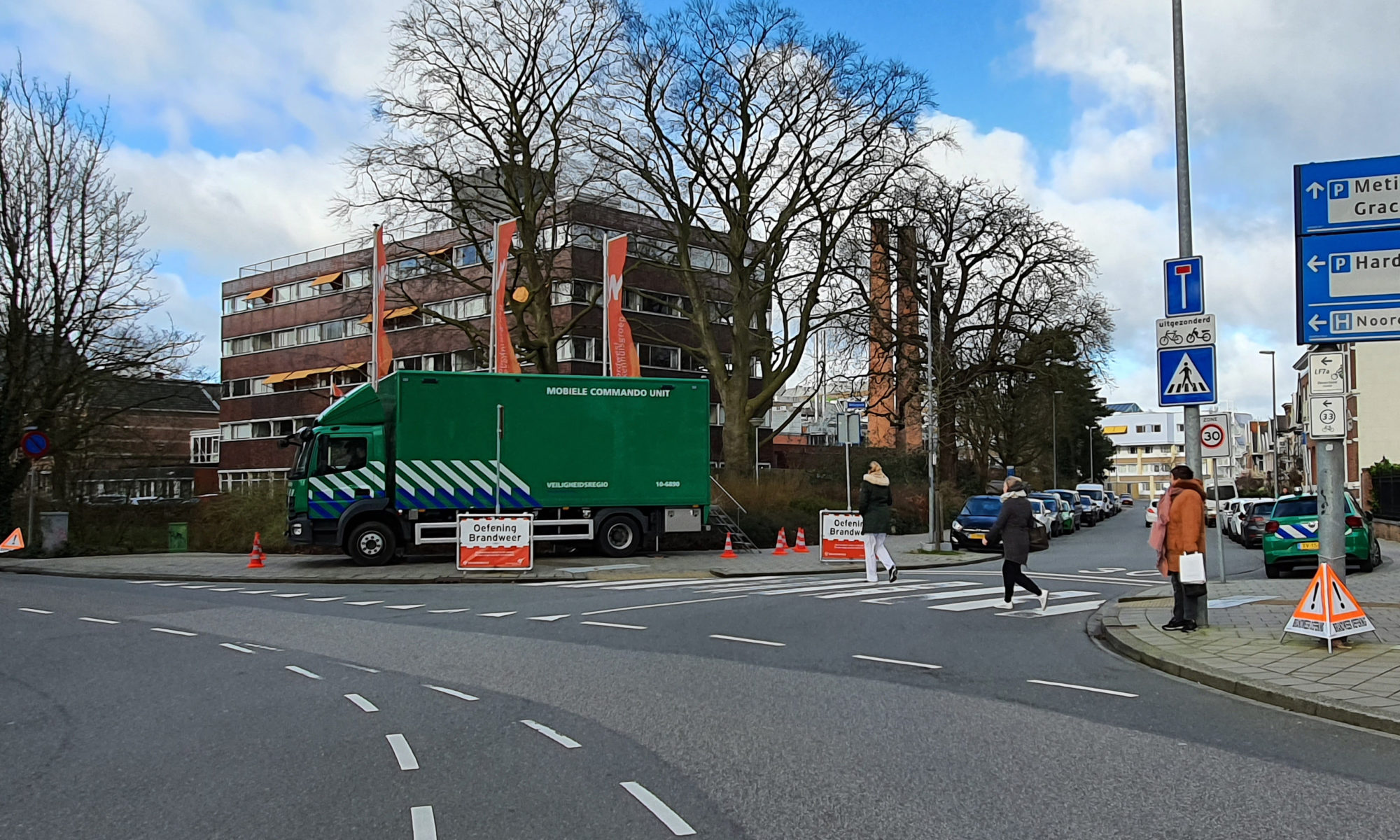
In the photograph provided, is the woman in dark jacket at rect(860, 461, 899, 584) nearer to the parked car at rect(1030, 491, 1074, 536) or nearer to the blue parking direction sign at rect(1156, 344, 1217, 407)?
the blue parking direction sign at rect(1156, 344, 1217, 407)

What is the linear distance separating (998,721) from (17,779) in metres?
5.71

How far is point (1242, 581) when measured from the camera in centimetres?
1811

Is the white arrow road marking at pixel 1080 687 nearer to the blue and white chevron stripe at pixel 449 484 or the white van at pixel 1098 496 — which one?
the blue and white chevron stripe at pixel 449 484

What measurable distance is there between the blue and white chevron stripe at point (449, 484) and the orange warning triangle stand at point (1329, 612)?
15.2m

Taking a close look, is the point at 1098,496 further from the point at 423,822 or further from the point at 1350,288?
the point at 423,822

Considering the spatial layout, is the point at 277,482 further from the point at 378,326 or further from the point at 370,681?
the point at 370,681

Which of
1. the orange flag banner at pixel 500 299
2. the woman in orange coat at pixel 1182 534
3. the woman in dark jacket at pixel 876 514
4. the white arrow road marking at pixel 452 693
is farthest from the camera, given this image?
the orange flag banner at pixel 500 299

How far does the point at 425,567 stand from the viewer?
842 inches

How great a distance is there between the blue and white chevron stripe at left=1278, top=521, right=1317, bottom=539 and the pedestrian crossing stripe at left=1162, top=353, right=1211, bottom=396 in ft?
31.2

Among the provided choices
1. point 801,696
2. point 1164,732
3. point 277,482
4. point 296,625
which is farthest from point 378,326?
point 1164,732

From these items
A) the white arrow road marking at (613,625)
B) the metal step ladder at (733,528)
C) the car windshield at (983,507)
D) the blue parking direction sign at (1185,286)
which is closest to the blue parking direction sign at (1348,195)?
the blue parking direction sign at (1185,286)

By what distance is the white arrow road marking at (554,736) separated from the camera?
6.55 metres

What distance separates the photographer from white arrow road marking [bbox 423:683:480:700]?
317 inches

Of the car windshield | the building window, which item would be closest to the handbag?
the car windshield
